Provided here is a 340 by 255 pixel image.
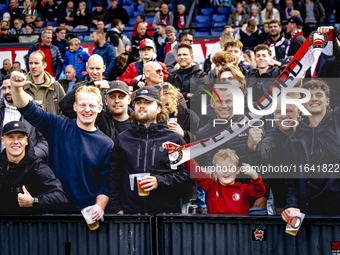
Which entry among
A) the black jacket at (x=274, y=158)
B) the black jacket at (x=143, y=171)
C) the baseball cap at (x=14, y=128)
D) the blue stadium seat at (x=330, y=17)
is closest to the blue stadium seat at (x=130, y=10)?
the blue stadium seat at (x=330, y=17)

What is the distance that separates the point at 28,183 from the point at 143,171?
1.13m

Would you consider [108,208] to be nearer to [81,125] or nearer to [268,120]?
[81,125]

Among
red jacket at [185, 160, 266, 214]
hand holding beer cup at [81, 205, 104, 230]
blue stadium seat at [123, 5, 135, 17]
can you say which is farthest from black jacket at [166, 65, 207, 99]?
blue stadium seat at [123, 5, 135, 17]

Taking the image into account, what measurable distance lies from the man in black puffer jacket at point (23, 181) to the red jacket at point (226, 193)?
131cm

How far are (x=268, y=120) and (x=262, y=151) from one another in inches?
22.0

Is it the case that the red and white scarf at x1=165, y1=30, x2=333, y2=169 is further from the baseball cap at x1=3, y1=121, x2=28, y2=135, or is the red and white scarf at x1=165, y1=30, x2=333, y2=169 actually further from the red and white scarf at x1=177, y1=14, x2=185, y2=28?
the red and white scarf at x1=177, y1=14, x2=185, y2=28

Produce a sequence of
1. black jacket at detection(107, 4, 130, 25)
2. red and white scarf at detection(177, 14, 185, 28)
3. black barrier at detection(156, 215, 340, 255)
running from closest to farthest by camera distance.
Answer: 1. black barrier at detection(156, 215, 340, 255)
2. red and white scarf at detection(177, 14, 185, 28)
3. black jacket at detection(107, 4, 130, 25)

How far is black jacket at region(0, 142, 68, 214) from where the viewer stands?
13.6ft

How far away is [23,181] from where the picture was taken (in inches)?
169

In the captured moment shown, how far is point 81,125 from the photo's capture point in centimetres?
443

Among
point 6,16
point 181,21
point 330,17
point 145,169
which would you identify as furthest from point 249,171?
point 6,16

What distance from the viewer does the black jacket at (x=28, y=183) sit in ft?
13.6

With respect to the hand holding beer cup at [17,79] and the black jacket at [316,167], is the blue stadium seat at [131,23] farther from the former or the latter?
the black jacket at [316,167]

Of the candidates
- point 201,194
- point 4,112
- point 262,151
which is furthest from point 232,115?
point 4,112
